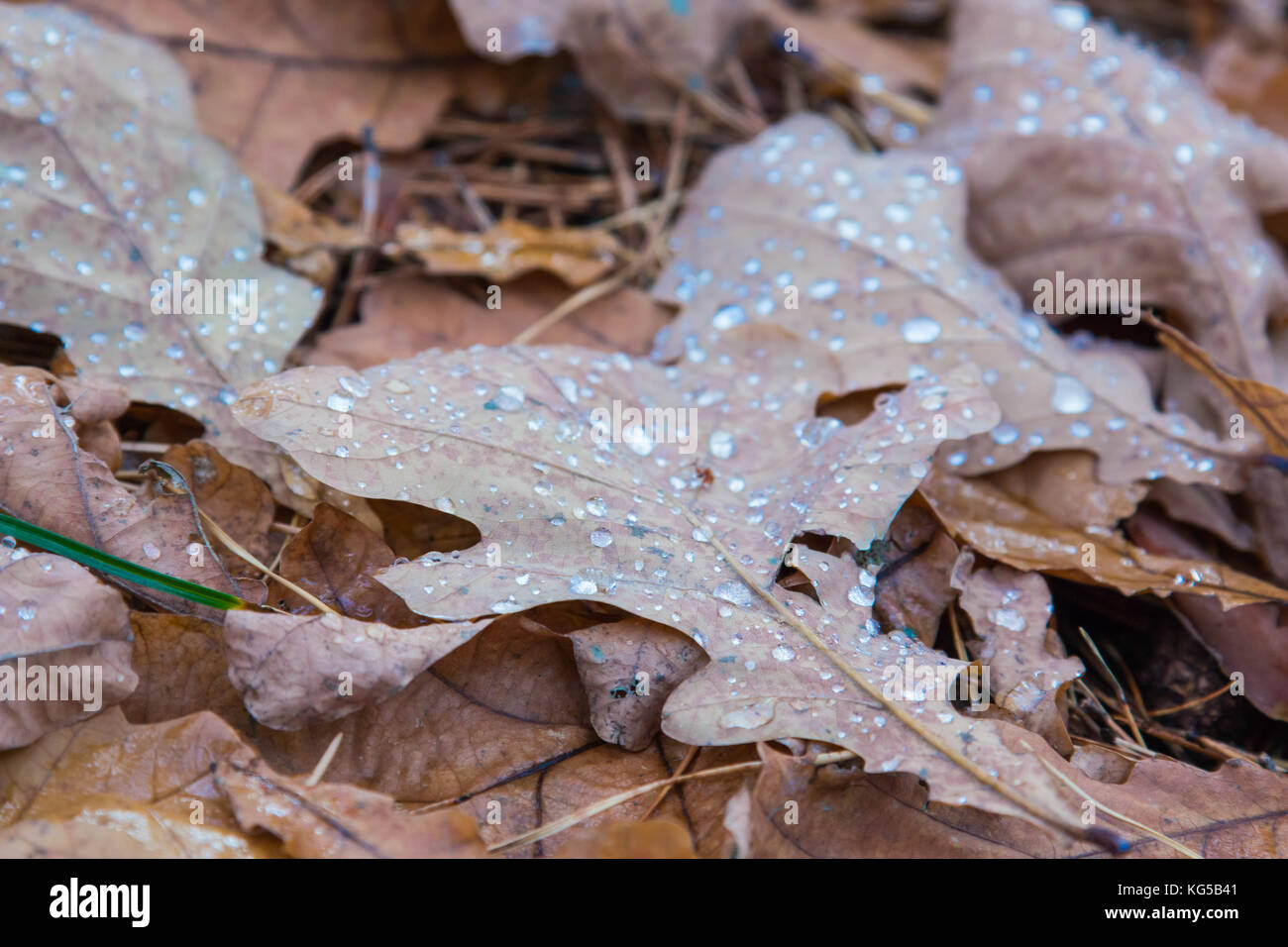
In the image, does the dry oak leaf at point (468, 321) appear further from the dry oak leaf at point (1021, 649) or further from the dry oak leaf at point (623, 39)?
the dry oak leaf at point (1021, 649)

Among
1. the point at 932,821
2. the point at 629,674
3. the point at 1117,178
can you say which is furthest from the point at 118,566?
the point at 1117,178

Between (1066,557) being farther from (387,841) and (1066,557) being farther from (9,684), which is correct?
(9,684)

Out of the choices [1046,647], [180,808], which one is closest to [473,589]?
[180,808]

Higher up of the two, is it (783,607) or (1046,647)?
(783,607)

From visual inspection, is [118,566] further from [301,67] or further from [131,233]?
[301,67]

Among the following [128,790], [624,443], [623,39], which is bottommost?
Answer: [128,790]

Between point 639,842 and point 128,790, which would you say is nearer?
point 639,842
